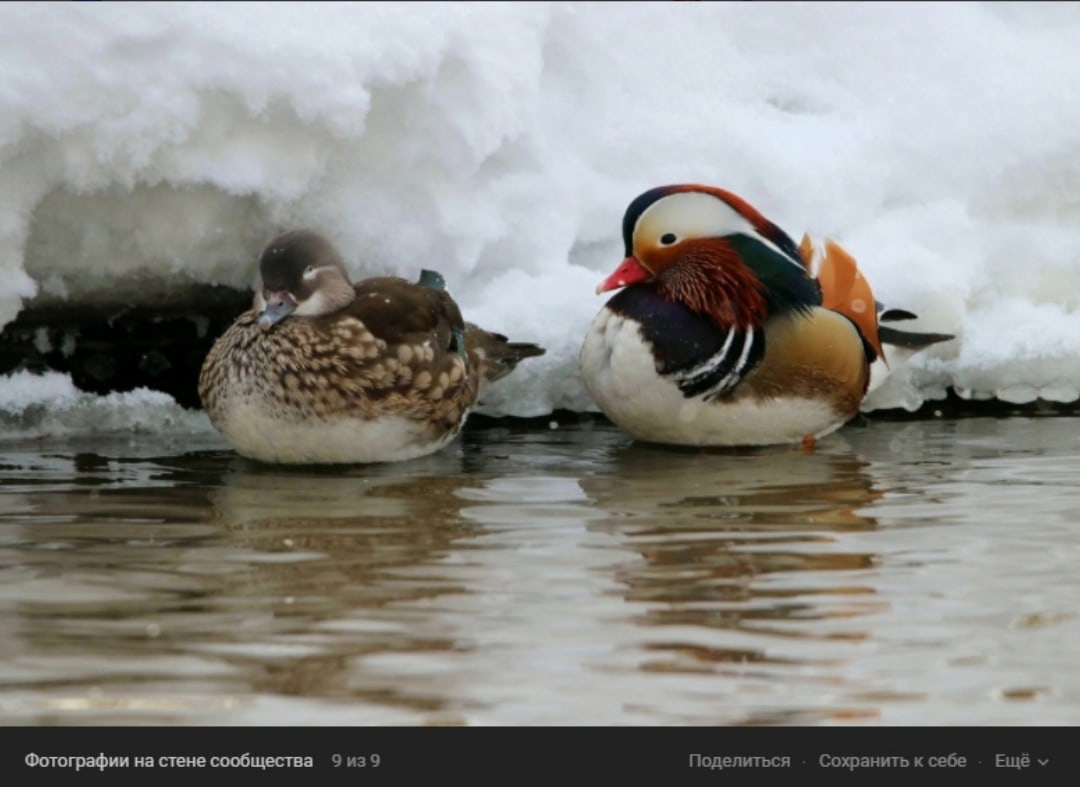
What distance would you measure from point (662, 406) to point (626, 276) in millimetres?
469

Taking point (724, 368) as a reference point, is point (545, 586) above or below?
below

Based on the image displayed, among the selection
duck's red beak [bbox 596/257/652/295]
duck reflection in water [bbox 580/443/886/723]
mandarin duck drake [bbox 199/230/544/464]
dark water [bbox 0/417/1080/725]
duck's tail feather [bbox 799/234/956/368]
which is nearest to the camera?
dark water [bbox 0/417/1080/725]

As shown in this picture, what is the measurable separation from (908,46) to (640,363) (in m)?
2.71

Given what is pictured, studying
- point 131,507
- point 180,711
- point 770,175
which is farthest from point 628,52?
point 180,711

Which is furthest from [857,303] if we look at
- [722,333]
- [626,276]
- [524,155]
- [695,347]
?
[524,155]

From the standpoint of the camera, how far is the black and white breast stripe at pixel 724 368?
20.0 ft

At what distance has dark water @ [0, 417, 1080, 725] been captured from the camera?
3.48 m

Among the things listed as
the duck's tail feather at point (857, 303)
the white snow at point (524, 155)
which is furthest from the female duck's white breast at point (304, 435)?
the duck's tail feather at point (857, 303)

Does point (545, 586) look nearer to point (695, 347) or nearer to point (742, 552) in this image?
point (742, 552)

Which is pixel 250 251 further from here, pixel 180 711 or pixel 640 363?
pixel 180 711

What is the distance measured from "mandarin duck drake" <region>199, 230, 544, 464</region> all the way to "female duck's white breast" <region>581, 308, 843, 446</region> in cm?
46

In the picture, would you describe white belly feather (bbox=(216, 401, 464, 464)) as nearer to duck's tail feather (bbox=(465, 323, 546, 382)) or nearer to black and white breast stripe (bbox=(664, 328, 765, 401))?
duck's tail feather (bbox=(465, 323, 546, 382))

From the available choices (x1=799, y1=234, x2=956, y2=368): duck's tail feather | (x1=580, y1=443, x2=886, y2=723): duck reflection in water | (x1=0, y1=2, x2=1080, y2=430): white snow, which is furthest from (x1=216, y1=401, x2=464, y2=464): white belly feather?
(x1=799, y1=234, x2=956, y2=368): duck's tail feather

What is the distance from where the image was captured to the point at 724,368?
241 inches
